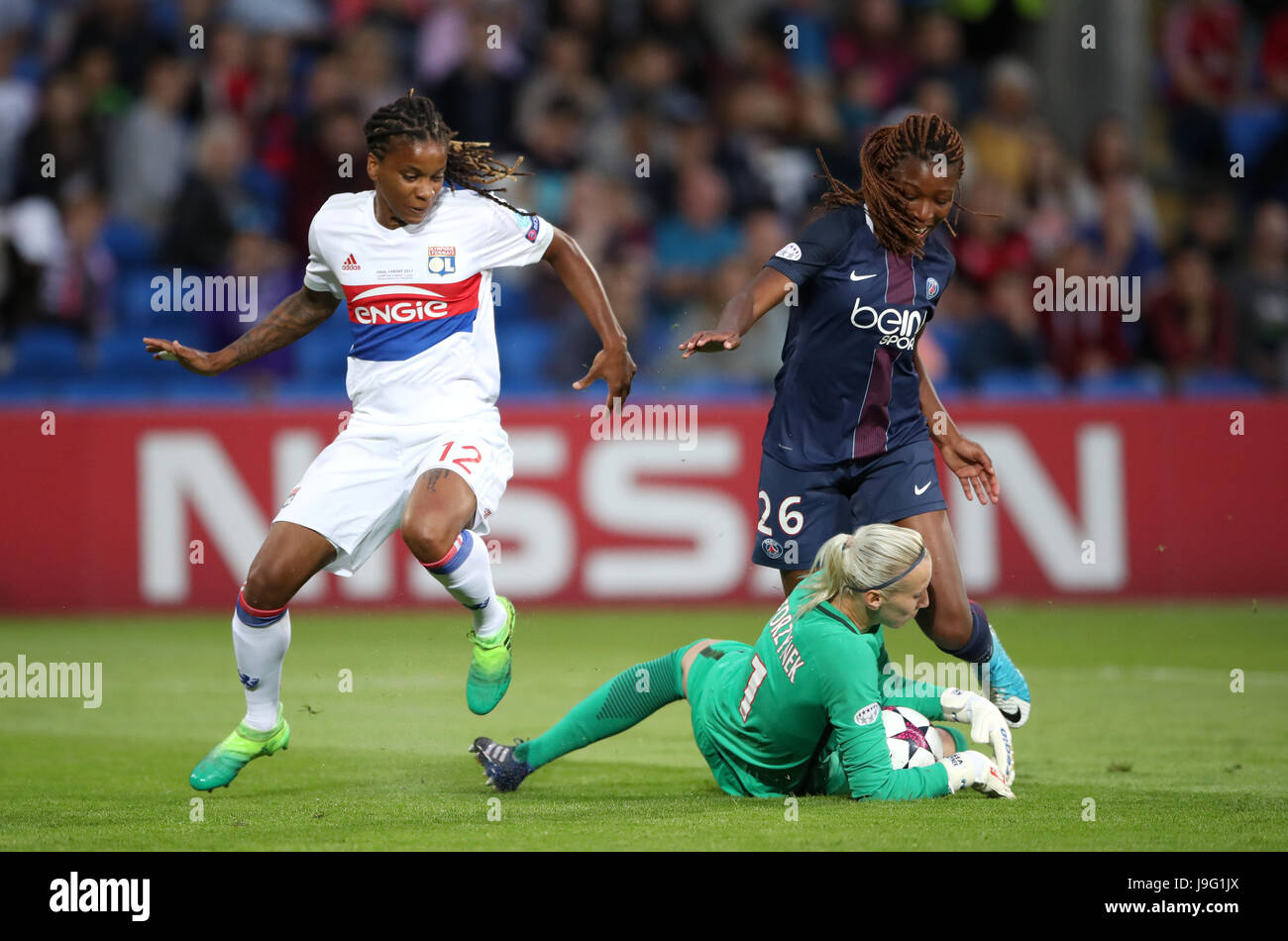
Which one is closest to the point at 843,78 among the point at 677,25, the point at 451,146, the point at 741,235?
the point at 677,25

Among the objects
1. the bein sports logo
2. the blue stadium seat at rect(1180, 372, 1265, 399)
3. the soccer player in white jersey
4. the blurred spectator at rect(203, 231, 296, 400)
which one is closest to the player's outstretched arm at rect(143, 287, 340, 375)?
the soccer player in white jersey

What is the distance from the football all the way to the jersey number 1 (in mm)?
483

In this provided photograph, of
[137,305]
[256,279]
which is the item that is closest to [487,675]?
[256,279]

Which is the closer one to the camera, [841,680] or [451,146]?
[841,680]

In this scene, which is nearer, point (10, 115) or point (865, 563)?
point (865, 563)

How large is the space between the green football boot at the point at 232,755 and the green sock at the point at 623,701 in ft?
3.48

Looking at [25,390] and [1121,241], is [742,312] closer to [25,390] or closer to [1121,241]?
[25,390]

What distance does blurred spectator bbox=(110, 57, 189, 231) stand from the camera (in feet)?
43.4

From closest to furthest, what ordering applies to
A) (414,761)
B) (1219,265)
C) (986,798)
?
(986,798) → (414,761) → (1219,265)

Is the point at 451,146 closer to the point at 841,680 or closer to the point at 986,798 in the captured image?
the point at 841,680

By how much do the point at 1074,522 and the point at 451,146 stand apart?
6474mm

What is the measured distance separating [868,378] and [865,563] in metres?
1.10

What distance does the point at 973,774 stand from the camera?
5738 mm
